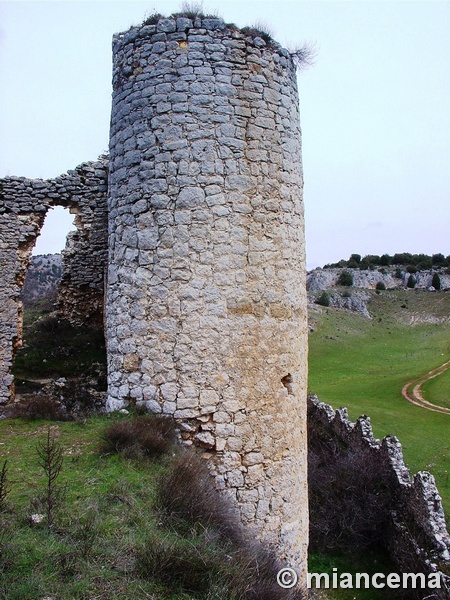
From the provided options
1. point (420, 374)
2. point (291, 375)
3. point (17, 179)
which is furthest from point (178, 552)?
point (420, 374)

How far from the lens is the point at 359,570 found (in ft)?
38.3

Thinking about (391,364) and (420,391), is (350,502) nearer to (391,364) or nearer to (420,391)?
(420,391)

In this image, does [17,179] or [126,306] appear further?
[17,179]

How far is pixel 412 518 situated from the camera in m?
11.5

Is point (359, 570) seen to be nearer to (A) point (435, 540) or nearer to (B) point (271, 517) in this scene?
(A) point (435, 540)

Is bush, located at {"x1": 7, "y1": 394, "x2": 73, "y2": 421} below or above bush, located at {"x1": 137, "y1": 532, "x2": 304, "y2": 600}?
above

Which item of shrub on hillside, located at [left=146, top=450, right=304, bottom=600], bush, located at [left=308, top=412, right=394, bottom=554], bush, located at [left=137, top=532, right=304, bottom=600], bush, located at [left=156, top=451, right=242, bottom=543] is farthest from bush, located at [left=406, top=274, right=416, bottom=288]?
bush, located at [left=137, top=532, right=304, bottom=600]

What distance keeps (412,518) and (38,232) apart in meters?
10.1

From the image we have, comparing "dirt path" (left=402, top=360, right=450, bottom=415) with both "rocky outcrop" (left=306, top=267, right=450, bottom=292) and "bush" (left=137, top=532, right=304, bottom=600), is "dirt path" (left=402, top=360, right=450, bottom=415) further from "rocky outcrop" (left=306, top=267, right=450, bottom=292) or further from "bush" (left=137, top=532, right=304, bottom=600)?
"rocky outcrop" (left=306, top=267, right=450, bottom=292)

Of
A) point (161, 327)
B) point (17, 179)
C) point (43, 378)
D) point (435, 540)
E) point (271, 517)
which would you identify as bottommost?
point (435, 540)

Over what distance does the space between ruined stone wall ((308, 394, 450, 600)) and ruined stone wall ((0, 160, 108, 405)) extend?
7938mm

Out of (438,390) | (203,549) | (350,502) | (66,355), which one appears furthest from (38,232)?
(438,390)

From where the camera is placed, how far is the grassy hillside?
59.7 feet

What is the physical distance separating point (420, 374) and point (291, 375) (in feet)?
92.3
